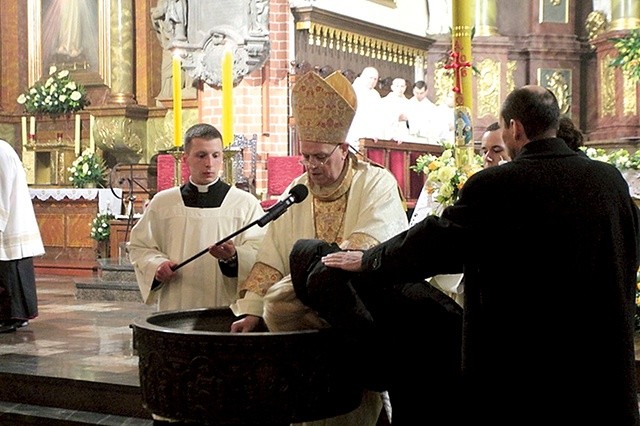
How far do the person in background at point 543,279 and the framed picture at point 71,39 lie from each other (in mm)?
11006

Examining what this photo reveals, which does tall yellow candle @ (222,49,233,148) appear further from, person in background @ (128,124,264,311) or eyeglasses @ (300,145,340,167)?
eyeglasses @ (300,145,340,167)

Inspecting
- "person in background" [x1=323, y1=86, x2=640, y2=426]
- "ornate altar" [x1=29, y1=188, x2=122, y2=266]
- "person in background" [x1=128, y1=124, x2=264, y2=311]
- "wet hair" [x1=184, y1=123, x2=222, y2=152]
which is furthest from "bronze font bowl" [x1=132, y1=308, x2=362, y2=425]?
"ornate altar" [x1=29, y1=188, x2=122, y2=266]

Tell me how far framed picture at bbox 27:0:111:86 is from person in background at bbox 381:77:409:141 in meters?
3.93

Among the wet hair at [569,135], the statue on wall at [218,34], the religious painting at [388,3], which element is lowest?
the wet hair at [569,135]

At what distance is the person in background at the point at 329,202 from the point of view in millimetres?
3553

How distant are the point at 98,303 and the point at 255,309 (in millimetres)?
5764

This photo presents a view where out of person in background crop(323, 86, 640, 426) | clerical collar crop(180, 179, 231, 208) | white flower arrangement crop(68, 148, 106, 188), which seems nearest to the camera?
person in background crop(323, 86, 640, 426)

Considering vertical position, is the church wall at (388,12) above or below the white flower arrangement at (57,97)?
above

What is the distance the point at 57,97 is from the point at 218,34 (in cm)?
317

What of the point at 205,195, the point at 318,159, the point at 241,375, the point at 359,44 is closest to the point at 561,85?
the point at 359,44

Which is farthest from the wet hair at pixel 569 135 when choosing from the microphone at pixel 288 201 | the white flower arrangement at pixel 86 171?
the white flower arrangement at pixel 86 171

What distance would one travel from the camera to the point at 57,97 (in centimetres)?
1324

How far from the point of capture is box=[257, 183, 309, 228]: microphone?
3.36 metres

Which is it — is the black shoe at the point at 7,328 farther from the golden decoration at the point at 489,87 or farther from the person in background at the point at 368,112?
the golden decoration at the point at 489,87
